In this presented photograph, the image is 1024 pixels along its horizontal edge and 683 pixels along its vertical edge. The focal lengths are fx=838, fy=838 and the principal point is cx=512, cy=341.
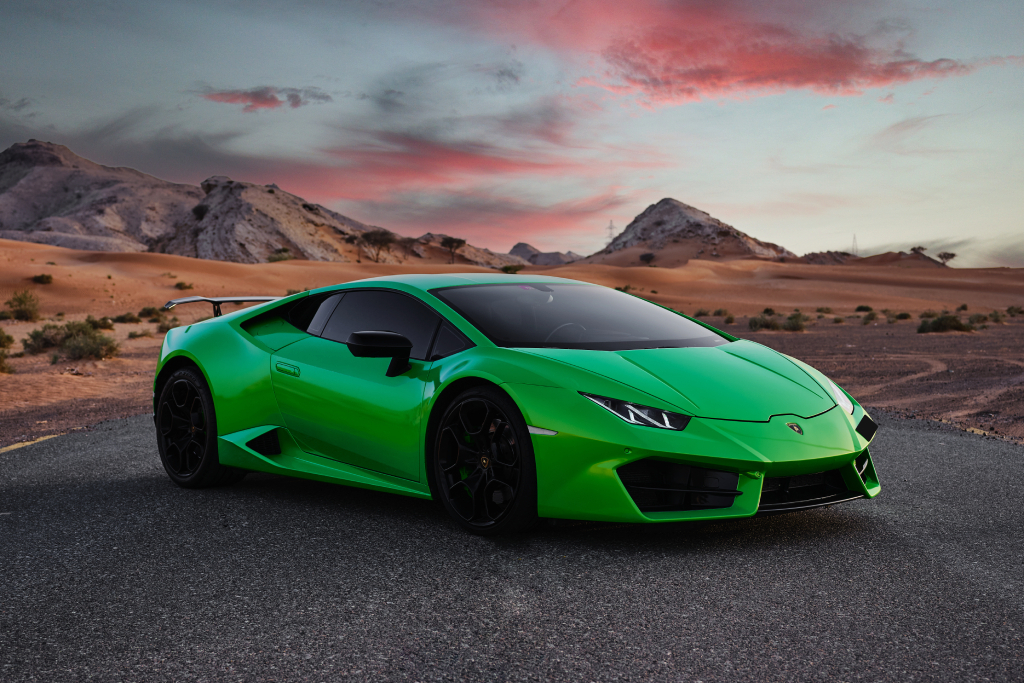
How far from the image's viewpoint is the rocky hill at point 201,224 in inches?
4899

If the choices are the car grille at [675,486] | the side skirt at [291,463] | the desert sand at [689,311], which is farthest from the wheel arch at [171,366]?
the car grille at [675,486]

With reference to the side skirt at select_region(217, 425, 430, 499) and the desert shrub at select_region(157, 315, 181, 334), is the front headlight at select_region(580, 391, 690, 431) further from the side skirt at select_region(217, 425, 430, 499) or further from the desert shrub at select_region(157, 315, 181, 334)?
the desert shrub at select_region(157, 315, 181, 334)

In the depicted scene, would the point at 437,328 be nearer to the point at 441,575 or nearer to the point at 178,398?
the point at 441,575

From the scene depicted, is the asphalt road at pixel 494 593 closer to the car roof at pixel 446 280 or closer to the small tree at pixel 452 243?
the car roof at pixel 446 280

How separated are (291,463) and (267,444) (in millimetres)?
228

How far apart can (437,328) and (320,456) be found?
3.45 feet

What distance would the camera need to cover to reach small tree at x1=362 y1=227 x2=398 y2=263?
134 metres

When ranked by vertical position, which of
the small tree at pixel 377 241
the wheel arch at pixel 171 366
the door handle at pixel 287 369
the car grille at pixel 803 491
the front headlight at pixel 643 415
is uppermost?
the small tree at pixel 377 241

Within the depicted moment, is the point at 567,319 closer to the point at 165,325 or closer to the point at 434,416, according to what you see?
the point at 434,416

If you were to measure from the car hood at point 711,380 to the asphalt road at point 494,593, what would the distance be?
26.0 inches

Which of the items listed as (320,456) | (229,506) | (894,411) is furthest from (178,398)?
(894,411)

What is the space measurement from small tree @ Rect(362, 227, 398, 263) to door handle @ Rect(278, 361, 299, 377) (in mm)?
130376

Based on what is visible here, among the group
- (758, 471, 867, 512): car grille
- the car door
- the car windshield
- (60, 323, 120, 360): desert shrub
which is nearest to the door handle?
the car door

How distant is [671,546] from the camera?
3973mm
